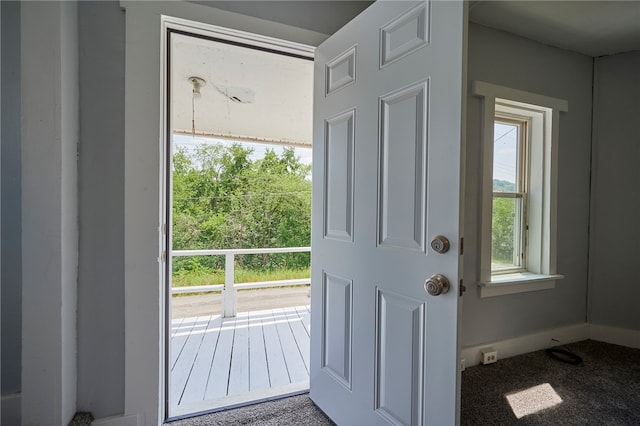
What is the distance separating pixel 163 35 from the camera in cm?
145

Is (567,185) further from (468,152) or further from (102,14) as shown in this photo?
(102,14)

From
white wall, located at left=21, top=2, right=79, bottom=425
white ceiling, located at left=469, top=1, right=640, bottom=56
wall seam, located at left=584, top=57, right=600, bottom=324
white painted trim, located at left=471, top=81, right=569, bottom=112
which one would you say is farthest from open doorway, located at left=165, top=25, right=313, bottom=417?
wall seam, located at left=584, top=57, right=600, bottom=324

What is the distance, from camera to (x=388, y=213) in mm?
1239

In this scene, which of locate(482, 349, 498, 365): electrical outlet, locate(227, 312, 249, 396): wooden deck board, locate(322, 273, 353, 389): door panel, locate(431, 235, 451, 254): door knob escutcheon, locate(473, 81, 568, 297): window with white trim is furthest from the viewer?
locate(473, 81, 568, 297): window with white trim

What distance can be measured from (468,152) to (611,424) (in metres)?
1.72

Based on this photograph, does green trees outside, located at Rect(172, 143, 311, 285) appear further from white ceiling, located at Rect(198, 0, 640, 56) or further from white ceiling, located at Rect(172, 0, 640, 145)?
white ceiling, located at Rect(198, 0, 640, 56)

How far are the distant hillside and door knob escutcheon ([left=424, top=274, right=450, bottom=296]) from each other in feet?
5.76

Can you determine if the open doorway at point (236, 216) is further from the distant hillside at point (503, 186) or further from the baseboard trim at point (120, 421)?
the distant hillside at point (503, 186)

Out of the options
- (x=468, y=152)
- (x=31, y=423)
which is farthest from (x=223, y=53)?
(x=31, y=423)

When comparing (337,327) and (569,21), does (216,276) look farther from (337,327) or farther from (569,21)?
(569,21)

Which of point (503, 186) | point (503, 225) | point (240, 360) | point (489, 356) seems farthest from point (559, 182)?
point (240, 360)

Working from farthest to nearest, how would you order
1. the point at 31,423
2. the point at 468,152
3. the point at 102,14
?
the point at 468,152, the point at 102,14, the point at 31,423

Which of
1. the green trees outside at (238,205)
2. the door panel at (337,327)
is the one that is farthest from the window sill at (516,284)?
the green trees outside at (238,205)

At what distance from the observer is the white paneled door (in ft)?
3.31
